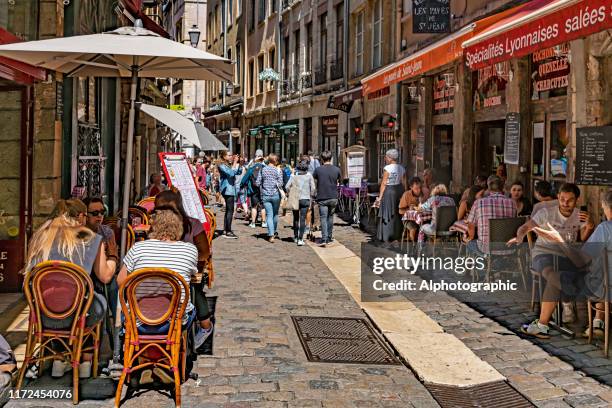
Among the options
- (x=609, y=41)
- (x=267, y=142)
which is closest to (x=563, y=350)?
(x=609, y=41)

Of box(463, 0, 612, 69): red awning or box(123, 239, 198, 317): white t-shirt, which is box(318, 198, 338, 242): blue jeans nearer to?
box(463, 0, 612, 69): red awning

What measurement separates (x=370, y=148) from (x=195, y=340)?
1546 centimetres

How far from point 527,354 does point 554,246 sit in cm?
112

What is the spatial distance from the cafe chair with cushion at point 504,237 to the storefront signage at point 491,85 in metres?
4.45

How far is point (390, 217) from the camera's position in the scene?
1220 cm

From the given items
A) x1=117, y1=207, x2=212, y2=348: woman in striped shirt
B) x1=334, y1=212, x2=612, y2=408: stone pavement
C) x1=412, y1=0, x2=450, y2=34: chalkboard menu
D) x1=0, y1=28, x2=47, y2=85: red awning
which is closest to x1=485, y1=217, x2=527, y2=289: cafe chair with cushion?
x1=334, y1=212, x2=612, y2=408: stone pavement

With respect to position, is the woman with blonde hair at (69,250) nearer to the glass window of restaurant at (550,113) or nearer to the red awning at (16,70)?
the red awning at (16,70)

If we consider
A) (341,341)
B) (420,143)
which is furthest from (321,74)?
(341,341)

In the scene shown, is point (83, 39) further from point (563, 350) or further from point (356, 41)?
point (356, 41)

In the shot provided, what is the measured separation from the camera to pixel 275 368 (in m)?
5.91

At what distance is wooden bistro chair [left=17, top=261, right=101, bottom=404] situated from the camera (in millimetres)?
5051

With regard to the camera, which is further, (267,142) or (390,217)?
(267,142)

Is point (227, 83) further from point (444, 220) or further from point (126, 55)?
point (126, 55)

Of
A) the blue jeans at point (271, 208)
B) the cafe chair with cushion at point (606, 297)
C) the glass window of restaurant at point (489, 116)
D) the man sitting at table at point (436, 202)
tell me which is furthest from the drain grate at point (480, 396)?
the blue jeans at point (271, 208)
